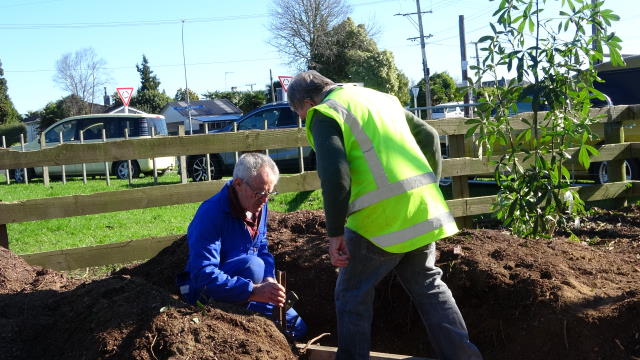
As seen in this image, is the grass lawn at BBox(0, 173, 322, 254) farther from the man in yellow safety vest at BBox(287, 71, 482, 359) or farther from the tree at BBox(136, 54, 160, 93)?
the tree at BBox(136, 54, 160, 93)

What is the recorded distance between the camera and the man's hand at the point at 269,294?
3.32 metres

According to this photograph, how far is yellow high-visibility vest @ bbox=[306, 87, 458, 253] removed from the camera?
2.90 meters

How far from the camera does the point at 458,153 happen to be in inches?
266

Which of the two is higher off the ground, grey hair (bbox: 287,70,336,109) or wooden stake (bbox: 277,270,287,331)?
grey hair (bbox: 287,70,336,109)

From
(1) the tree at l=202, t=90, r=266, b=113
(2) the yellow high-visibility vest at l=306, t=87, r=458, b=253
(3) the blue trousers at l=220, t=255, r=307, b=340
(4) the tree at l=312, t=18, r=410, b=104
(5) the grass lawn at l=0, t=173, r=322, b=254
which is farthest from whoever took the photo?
(1) the tree at l=202, t=90, r=266, b=113

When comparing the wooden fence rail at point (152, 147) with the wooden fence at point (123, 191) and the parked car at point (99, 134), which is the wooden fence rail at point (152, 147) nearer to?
the wooden fence at point (123, 191)

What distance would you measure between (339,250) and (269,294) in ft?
Result: 1.94

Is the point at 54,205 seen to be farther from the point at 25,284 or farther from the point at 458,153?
the point at 458,153

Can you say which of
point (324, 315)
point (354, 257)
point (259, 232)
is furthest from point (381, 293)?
point (354, 257)

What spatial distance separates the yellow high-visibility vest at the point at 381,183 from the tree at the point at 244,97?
52278 millimetres

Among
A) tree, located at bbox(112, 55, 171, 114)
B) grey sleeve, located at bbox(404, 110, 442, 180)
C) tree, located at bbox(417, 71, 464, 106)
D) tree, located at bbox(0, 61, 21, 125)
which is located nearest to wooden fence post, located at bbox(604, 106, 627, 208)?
grey sleeve, located at bbox(404, 110, 442, 180)

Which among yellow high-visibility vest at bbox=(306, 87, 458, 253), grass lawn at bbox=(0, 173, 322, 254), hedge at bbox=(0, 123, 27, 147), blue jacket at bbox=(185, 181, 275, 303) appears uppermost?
hedge at bbox=(0, 123, 27, 147)

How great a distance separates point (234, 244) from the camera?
3.56m

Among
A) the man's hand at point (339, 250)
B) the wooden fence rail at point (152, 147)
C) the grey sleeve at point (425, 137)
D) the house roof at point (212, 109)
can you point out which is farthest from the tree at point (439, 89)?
the man's hand at point (339, 250)
